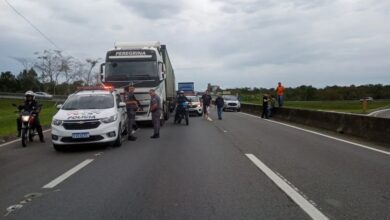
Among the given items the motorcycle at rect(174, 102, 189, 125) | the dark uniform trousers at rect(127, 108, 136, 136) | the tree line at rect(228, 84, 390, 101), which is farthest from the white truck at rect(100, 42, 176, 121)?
the tree line at rect(228, 84, 390, 101)

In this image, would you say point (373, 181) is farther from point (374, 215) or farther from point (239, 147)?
point (239, 147)

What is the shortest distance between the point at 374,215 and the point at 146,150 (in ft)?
26.3

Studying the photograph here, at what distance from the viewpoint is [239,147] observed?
13.5 metres

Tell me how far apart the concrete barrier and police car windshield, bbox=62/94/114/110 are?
809 centimetres

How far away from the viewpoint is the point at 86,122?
13.0 meters

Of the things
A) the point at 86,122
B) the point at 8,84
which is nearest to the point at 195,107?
the point at 86,122

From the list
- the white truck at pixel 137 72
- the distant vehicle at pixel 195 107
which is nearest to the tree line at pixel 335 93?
the distant vehicle at pixel 195 107

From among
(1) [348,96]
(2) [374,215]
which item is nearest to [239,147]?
(2) [374,215]

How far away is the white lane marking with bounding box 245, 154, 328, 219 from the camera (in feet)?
20.0

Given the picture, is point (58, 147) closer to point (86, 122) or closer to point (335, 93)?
point (86, 122)

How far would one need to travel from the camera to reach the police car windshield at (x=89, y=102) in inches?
560

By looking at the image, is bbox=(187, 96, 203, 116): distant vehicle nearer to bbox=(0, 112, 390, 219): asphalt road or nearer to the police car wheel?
bbox=(0, 112, 390, 219): asphalt road

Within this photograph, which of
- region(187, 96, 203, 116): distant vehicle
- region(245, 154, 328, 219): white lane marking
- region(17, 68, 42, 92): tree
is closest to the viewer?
region(245, 154, 328, 219): white lane marking

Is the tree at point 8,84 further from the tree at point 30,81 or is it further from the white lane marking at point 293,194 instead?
the white lane marking at point 293,194
